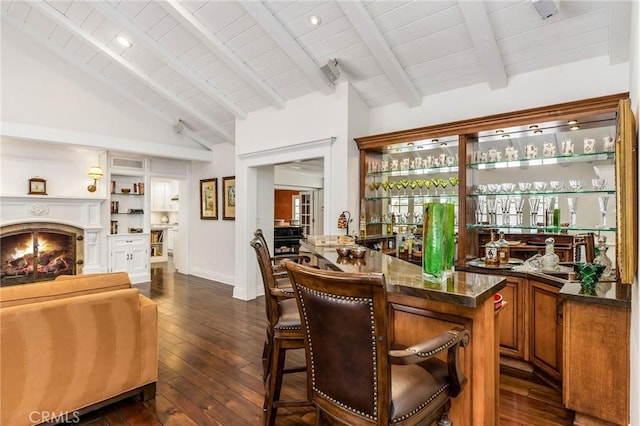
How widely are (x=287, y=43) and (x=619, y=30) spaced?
285 centimetres

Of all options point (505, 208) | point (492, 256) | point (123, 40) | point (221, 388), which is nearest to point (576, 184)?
point (505, 208)

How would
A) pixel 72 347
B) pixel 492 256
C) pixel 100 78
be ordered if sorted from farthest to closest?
pixel 100 78, pixel 492 256, pixel 72 347

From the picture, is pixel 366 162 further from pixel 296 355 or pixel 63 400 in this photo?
pixel 63 400

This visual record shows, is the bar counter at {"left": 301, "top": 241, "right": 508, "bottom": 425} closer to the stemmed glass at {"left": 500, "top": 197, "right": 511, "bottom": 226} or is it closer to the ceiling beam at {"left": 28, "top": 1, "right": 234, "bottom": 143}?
the stemmed glass at {"left": 500, "top": 197, "right": 511, "bottom": 226}

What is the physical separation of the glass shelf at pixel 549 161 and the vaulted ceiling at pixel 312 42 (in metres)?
0.81

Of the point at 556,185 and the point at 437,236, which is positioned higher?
the point at 556,185

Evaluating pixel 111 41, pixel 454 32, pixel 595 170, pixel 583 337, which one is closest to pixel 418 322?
pixel 583 337

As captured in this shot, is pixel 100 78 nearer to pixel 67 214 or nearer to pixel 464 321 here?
pixel 67 214

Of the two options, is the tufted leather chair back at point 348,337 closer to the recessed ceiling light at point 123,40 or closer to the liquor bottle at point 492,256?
the liquor bottle at point 492,256

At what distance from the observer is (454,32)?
121 inches

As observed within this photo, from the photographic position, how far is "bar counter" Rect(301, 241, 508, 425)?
4.66 ft

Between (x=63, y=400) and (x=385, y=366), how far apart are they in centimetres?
210

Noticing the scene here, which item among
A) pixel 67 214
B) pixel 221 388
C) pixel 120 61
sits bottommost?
pixel 221 388

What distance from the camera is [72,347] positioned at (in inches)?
80.4
